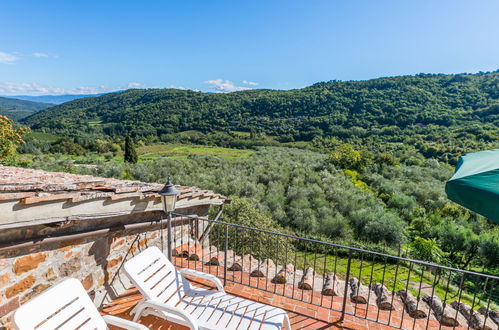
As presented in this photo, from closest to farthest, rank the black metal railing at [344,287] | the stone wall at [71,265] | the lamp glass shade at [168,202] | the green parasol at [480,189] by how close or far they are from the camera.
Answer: the green parasol at [480,189], the stone wall at [71,265], the black metal railing at [344,287], the lamp glass shade at [168,202]

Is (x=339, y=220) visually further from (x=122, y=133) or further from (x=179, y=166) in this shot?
(x=122, y=133)

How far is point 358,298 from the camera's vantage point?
4.00 meters

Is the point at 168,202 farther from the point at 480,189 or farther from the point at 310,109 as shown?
the point at 310,109

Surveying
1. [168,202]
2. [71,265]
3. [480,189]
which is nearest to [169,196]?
[168,202]

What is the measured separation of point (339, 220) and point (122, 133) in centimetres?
4818

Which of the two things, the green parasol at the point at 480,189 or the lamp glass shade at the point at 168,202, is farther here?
the lamp glass shade at the point at 168,202

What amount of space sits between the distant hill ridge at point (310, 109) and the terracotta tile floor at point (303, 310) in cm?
4294

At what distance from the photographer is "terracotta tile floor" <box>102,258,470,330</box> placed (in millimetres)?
3383

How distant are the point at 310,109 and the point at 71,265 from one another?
2212 inches

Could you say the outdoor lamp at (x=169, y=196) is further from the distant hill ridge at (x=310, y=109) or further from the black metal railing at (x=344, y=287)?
the distant hill ridge at (x=310, y=109)

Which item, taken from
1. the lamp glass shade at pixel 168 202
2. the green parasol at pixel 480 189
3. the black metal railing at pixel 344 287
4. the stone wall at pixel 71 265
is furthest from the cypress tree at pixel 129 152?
the green parasol at pixel 480 189

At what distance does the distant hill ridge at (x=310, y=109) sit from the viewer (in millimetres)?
43719

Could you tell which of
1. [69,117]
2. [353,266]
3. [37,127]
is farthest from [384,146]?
[69,117]

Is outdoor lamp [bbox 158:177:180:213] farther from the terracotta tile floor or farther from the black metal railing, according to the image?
the terracotta tile floor
